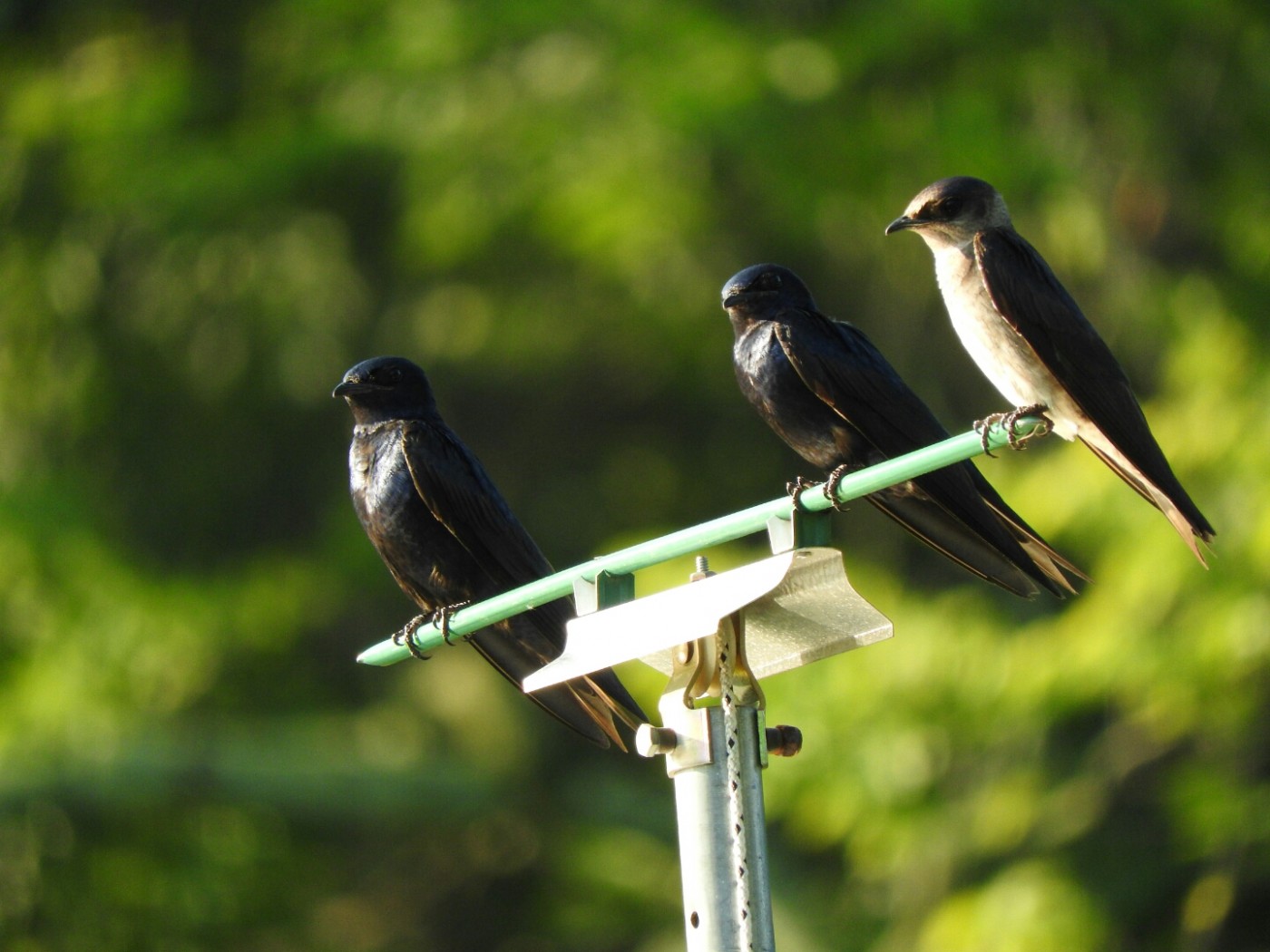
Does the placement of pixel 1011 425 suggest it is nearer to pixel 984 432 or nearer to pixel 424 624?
pixel 984 432

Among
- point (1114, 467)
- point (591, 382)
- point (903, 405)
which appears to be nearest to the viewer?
point (1114, 467)

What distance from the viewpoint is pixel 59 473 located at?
16.1 m

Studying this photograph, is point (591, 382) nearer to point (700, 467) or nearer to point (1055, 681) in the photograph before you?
point (700, 467)

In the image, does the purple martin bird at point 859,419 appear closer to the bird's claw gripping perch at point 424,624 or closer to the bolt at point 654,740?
the bird's claw gripping perch at point 424,624

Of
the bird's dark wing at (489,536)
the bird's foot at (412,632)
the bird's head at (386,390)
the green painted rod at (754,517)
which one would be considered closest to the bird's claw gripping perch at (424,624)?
the bird's foot at (412,632)

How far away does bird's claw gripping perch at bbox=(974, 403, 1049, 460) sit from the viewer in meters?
3.64

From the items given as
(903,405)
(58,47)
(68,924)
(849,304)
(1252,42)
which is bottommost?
(903,405)

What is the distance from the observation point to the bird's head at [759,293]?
18.5 feet

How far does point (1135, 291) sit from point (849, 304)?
14.9 feet

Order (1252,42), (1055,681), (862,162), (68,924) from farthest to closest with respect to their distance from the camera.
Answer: (68,924)
(862,162)
(1252,42)
(1055,681)

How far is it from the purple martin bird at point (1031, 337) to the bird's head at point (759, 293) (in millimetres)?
336

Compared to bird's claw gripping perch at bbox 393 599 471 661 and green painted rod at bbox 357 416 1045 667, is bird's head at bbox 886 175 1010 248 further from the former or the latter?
bird's claw gripping perch at bbox 393 599 471 661

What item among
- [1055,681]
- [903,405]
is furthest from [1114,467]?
[1055,681]

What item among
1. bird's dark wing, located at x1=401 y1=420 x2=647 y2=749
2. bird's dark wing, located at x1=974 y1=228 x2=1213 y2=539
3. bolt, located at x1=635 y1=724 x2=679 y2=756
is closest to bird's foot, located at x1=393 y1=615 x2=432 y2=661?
bird's dark wing, located at x1=401 y1=420 x2=647 y2=749
